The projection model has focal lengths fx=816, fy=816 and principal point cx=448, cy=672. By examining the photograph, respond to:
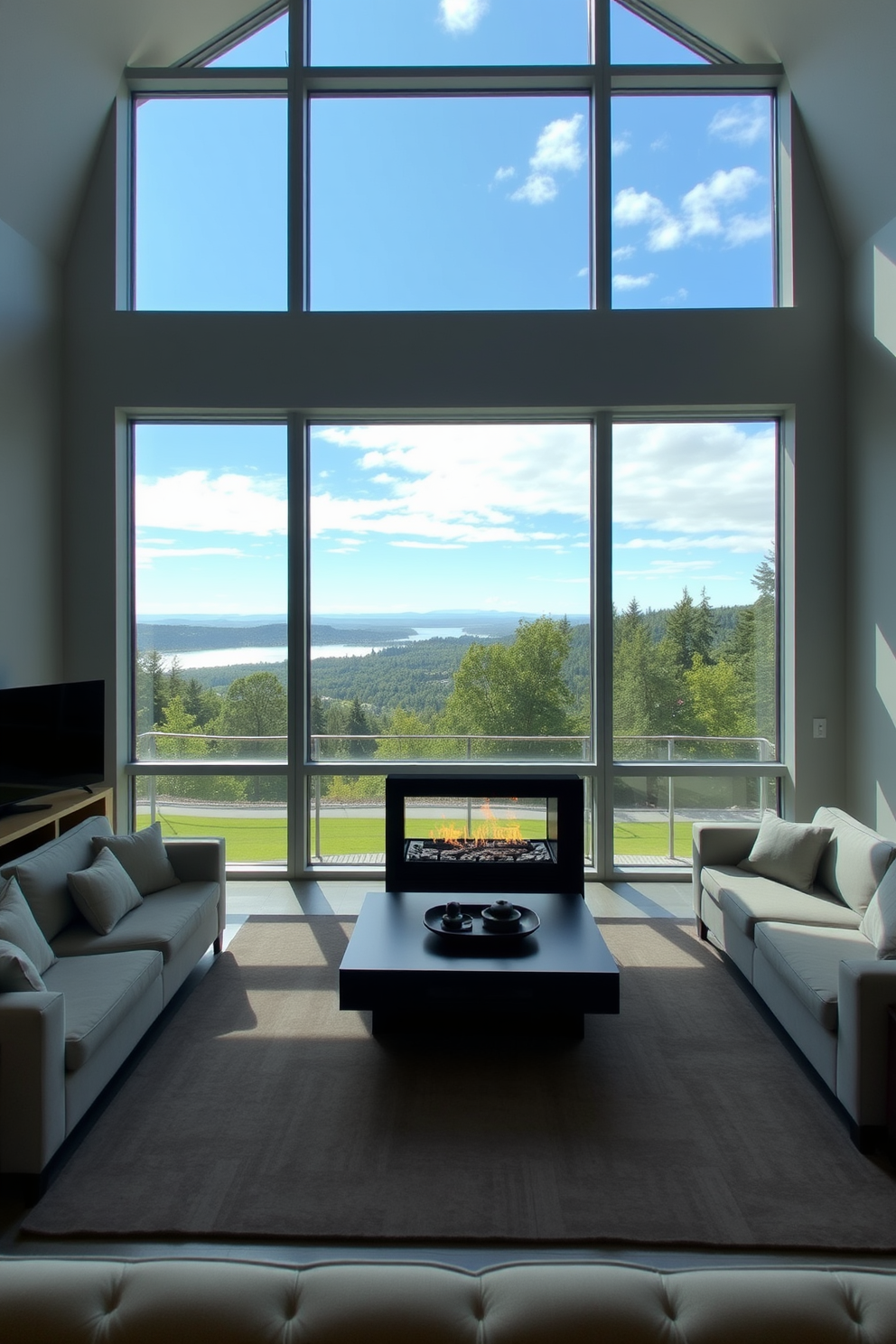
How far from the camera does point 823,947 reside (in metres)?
3.32

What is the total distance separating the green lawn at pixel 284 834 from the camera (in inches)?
223

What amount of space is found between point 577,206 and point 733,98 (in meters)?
1.29

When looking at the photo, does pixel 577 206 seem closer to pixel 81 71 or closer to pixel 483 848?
pixel 81 71

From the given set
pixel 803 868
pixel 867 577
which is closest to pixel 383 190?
pixel 867 577

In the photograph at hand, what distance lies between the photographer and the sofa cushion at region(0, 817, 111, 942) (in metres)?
3.39

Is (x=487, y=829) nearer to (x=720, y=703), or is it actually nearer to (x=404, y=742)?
(x=404, y=742)

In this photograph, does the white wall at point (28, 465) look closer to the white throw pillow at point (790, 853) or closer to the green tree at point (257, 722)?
the green tree at point (257, 722)

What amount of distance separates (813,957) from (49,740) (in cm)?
401

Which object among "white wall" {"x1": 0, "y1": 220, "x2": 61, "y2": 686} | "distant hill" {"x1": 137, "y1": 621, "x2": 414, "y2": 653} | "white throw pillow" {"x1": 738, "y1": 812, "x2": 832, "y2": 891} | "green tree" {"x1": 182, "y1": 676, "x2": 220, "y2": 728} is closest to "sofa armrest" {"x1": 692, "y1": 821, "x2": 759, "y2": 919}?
"white throw pillow" {"x1": 738, "y1": 812, "x2": 832, "y2": 891}

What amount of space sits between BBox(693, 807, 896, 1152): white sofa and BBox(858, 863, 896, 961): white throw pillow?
0.05 meters

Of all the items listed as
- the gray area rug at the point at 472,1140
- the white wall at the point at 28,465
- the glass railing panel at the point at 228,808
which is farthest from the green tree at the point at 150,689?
the gray area rug at the point at 472,1140

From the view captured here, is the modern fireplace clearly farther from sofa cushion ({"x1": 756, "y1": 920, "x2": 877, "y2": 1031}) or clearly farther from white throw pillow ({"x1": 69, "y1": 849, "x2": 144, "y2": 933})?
white throw pillow ({"x1": 69, "y1": 849, "x2": 144, "y2": 933})

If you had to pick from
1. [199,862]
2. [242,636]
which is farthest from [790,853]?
[242,636]

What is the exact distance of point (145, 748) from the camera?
5.70 m
